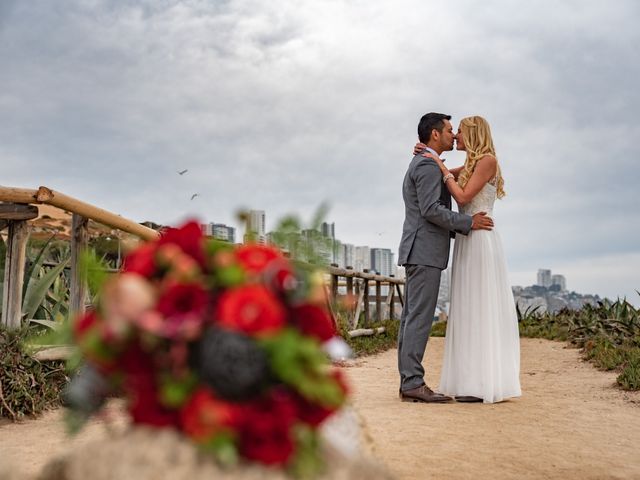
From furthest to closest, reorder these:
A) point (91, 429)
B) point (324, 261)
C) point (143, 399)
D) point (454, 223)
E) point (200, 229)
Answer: point (454, 223)
point (91, 429)
point (324, 261)
point (200, 229)
point (143, 399)

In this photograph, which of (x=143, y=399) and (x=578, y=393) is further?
(x=578, y=393)

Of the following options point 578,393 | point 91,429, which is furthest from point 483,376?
point 91,429

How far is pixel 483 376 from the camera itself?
6.01 meters

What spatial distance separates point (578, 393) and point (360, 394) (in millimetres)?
2306

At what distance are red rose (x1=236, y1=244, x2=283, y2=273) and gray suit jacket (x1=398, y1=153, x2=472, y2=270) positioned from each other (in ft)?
14.7

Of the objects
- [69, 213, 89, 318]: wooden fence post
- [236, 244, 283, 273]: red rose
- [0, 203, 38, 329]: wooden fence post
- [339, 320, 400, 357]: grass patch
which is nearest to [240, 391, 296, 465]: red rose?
[236, 244, 283, 273]: red rose

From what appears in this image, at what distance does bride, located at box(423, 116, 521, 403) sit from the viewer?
6.02 m

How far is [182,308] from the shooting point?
131 cm

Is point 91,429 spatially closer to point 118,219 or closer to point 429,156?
point 118,219

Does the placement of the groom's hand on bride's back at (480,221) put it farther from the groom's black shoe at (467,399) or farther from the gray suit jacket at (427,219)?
the groom's black shoe at (467,399)

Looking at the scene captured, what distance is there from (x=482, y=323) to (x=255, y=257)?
4.95 meters

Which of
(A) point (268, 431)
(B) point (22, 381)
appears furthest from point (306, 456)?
(B) point (22, 381)

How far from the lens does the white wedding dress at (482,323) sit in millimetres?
6023

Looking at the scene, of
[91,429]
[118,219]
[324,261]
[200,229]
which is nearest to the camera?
[200,229]
